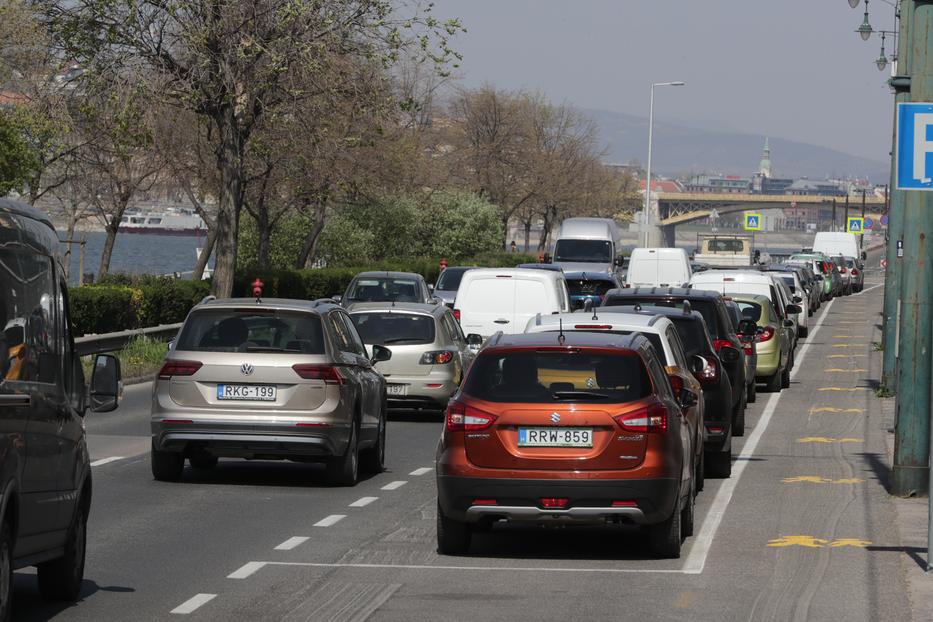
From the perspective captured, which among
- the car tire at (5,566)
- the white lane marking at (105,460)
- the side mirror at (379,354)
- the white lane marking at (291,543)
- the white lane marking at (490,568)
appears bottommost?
the white lane marking at (105,460)

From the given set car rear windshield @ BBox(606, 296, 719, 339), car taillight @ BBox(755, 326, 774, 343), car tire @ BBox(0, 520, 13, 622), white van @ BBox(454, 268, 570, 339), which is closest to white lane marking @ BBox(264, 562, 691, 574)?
car tire @ BBox(0, 520, 13, 622)

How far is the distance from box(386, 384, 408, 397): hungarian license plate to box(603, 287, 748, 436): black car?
3.91 m

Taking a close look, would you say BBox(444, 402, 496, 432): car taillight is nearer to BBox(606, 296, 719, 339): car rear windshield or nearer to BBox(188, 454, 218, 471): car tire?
BBox(188, 454, 218, 471): car tire

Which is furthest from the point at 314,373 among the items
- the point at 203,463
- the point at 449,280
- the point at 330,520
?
the point at 449,280

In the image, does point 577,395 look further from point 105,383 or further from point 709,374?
point 709,374

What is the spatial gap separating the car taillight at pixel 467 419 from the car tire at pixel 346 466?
14.2 feet

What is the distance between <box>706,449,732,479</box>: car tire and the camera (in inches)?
664

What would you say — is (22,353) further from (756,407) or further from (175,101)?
(175,101)

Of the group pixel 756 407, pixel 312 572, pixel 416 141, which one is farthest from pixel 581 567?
pixel 416 141

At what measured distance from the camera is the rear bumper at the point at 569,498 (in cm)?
1108

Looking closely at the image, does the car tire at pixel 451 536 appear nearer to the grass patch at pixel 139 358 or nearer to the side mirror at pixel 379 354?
the side mirror at pixel 379 354

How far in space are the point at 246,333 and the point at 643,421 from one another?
535cm

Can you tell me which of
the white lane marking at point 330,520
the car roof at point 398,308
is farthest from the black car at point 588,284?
the white lane marking at point 330,520

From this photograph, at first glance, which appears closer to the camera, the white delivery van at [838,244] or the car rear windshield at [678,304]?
the car rear windshield at [678,304]
